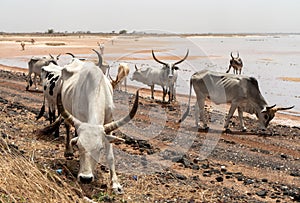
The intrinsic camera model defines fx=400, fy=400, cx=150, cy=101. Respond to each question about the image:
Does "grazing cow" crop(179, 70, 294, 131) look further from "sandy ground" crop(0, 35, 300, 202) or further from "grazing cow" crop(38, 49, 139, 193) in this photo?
"grazing cow" crop(38, 49, 139, 193)

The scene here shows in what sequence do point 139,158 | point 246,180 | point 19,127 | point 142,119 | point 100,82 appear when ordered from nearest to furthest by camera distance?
point 100,82, point 246,180, point 139,158, point 19,127, point 142,119

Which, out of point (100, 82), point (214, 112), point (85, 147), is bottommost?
point (214, 112)

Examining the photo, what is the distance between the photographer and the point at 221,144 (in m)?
9.34

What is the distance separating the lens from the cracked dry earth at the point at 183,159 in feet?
19.8

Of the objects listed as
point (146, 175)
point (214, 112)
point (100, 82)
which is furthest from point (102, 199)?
point (214, 112)

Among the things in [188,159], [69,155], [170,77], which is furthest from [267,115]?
[69,155]

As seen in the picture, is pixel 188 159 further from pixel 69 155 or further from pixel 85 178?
pixel 85 178

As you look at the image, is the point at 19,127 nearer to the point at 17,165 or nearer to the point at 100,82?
the point at 100,82

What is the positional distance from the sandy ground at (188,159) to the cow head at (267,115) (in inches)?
10.1

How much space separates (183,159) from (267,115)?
433 centimetres

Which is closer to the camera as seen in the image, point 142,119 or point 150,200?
point 150,200

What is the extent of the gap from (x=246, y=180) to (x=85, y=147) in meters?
3.03

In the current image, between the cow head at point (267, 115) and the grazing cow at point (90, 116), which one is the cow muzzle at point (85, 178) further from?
the cow head at point (267, 115)

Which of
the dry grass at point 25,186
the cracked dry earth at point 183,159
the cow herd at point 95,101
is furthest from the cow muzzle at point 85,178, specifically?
the dry grass at point 25,186
